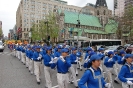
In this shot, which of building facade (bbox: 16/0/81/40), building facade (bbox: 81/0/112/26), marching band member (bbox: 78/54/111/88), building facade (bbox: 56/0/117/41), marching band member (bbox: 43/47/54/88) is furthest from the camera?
building facade (bbox: 16/0/81/40)

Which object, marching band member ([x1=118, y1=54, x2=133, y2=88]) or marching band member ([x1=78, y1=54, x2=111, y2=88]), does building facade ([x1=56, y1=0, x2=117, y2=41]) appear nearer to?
marching band member ([x1=118, y1=54, x2=133, y2=88])

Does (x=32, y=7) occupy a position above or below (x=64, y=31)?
above

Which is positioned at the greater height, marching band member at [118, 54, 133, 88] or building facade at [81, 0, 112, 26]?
building facade at [81, 0, 112, 26]

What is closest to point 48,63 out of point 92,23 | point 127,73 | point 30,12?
point 127,73

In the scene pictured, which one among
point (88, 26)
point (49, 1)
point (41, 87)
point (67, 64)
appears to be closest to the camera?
point (67, 64)

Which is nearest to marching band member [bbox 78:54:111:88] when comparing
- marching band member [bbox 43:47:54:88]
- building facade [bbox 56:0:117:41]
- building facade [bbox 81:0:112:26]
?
marching band member [bbox 43:47:54:88]

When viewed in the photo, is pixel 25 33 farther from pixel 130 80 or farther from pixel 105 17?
pixel 130 80

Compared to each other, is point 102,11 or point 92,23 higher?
point 102,11

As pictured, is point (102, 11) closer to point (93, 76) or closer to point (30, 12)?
point (30, 12)

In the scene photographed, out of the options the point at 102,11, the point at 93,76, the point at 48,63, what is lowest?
the point at 48,63

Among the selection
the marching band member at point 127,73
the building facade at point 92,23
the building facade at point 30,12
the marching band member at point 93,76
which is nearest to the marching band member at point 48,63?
the marching band member at point 127,73

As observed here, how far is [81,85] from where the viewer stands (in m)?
3.92

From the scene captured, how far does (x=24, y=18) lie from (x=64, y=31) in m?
47.8

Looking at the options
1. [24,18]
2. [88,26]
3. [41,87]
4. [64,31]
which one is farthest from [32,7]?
[41,87]
